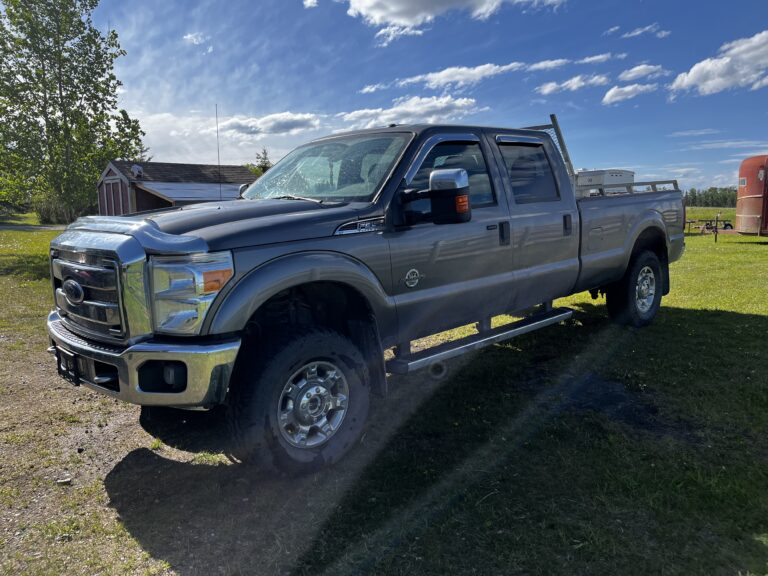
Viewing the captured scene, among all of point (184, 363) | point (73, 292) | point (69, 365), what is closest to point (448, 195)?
point (184, 363)

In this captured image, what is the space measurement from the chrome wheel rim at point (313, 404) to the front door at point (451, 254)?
670 millimetres

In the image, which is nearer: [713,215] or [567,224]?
[567,224]

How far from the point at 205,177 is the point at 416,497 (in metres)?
31.2

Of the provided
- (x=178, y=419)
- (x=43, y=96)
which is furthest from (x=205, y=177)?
(x=178, y=419)

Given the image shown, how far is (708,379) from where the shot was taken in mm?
4820

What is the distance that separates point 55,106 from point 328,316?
714 inches

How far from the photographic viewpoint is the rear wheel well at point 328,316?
3367 millimetres

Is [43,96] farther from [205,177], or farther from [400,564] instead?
[400,564]

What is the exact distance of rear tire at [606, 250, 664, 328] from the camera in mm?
6316

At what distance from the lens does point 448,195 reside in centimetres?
352

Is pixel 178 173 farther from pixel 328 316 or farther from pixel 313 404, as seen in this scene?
pixel 313 404

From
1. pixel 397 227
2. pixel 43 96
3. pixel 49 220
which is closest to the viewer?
pixel 397 227

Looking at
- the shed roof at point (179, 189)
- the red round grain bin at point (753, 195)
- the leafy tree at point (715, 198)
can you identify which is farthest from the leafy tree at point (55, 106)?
the leafy tree at point (715, 198)

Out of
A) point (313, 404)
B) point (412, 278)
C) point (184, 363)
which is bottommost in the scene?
point (313, 404)
